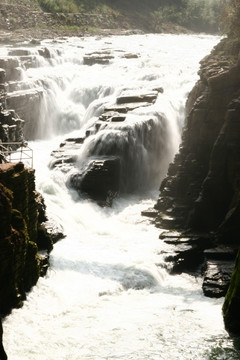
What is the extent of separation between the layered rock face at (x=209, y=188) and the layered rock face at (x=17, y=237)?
7.51 meters

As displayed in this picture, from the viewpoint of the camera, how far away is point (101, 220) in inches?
1265

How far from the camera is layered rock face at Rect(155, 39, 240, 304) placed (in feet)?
84.3

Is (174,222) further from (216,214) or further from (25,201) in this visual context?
(25,201)

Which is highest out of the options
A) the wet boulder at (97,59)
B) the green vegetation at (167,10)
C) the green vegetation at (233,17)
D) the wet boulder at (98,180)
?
the green vegetation at (233,17)

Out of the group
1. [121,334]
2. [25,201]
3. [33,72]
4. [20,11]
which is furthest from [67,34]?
[121,334]

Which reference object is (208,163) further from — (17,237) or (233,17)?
(17,237)

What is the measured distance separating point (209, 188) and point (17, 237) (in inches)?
526

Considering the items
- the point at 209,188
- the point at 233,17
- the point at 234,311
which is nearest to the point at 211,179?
the point at 209,188

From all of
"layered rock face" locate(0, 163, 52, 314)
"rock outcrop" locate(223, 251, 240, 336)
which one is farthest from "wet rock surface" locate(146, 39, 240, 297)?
"layered rock face" locate(0, 163, 52, 314)

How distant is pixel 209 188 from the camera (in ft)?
94.3

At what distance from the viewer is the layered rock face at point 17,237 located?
18000 millimetres

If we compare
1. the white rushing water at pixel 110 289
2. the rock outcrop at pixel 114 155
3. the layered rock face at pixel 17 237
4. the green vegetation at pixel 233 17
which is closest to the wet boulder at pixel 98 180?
the rock outcrop at pixel 114 155

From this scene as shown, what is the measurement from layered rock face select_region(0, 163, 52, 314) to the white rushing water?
612 mm

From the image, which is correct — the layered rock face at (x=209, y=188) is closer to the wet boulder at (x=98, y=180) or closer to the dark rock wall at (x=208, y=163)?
the dark rock wall at (x=208, y=163)
